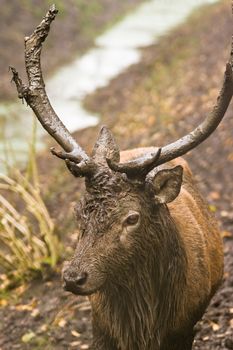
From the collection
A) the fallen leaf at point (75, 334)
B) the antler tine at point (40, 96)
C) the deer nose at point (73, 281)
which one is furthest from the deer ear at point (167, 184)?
the fallen leaf at point (75, 334)

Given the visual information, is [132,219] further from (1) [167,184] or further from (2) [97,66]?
(2) [97,66]

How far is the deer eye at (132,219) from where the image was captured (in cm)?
380

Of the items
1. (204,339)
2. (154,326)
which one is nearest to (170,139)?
(204,339)

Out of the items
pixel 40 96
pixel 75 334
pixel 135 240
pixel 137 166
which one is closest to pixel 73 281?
pixel 135 240

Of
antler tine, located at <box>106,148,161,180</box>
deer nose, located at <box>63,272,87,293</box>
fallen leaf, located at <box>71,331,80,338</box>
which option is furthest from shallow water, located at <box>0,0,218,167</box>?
deer nose, located at <box>63,272,87,293</box>

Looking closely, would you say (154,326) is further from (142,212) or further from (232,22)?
(232,22)

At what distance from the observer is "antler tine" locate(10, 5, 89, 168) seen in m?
4.22

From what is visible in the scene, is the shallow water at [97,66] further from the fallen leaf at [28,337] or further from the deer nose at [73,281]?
the deer nose at [73,281]

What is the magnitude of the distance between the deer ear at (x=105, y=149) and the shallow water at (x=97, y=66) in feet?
22.5

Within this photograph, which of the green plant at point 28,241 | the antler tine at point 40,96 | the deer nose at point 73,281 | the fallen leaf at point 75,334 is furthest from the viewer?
the green plant at point 28,241

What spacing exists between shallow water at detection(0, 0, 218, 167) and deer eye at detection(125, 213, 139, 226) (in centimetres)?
735

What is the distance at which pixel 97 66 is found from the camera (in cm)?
1870

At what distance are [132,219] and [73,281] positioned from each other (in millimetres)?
500

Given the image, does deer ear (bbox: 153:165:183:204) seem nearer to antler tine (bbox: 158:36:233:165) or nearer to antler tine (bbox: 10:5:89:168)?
antler tine (bbox: 158:36:233:165)
